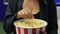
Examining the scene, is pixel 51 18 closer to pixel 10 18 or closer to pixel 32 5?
pixel 32 5

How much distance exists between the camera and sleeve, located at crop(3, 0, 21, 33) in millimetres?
753

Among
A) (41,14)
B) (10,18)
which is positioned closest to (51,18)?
(41,14)

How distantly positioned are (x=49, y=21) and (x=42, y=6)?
0.32 ft

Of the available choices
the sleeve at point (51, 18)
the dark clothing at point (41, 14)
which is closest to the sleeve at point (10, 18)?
the dark clothing at point (41, 14)

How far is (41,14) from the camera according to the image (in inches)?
32.5

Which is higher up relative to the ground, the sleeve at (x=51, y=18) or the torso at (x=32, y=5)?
the torso at (x=32, y=5)

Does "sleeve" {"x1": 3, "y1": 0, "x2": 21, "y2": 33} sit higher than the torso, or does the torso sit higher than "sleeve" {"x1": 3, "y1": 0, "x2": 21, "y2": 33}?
the torso

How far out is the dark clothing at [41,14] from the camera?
2.58 feet

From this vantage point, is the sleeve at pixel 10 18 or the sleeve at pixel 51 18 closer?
the sleeve at pixel 10 18

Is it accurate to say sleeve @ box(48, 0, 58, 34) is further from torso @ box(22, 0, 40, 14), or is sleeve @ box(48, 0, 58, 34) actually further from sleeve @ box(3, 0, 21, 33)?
sleeve @ box(3, 0, 21, 33)

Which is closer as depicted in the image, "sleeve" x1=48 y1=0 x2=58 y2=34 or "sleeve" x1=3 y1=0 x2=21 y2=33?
"sleeve" x1=3 y1=0 x2=21 y2=33

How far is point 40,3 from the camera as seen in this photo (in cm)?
85

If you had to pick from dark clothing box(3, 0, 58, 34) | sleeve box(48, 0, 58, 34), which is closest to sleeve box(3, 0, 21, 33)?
dark clothing box(3, 0, 58, 34)

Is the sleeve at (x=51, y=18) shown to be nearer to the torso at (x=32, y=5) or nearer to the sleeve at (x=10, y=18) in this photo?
the torso at (x=32, y=5)
